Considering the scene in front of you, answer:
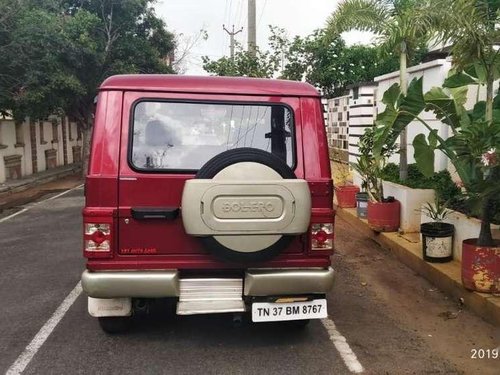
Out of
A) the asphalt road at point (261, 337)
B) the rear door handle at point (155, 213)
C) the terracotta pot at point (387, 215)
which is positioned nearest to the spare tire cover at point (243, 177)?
the rear door handle at point (155, 213)

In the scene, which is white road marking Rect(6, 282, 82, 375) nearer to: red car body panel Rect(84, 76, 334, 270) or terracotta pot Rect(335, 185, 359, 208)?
red car body panel Rect(84, 76, 334, 270)

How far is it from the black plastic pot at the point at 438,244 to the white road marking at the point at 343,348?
1877mm

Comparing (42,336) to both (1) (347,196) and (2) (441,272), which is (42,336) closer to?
(2) (441,272)

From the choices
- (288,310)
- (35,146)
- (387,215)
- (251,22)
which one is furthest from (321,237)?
(35,146)

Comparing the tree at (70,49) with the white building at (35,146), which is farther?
the white building at (35,146)

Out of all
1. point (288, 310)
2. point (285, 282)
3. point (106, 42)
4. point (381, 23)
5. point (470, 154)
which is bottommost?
point (288, 310)

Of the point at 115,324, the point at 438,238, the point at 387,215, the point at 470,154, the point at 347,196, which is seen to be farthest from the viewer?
the point at 347,196

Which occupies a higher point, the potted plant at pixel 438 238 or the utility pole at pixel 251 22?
the utility pole at pixel 251 22

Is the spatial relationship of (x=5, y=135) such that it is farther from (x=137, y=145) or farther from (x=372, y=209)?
(x=137, y=145)

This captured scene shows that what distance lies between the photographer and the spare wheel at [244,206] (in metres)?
3.61

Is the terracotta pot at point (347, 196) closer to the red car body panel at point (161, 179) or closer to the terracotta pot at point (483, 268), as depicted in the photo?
the terracotta pot at point (483, 268)

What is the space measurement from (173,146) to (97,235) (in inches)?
33.1

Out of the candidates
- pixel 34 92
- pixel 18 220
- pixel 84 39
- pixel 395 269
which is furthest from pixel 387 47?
pixel 84 39

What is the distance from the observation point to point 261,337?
171 inches
